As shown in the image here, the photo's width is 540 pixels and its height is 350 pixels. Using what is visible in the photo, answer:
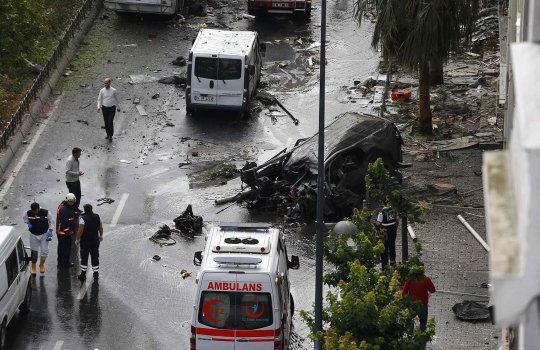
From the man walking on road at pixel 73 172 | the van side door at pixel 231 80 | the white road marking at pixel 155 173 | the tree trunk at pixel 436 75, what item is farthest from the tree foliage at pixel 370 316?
the tree trunk at pixel 436 75

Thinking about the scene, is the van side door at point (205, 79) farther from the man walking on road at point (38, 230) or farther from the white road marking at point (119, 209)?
the man walking on road at point (38, 230)

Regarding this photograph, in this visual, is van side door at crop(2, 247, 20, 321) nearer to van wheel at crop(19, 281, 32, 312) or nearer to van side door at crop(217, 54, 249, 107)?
van wheel at crop(19, 281, 32, 312)

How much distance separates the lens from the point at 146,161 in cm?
2250

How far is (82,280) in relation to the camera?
16.5 meters

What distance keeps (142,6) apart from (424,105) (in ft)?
40.1

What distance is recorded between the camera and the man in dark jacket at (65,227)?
645 inches

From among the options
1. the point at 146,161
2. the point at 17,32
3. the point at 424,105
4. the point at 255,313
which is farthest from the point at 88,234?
the point at 424,105

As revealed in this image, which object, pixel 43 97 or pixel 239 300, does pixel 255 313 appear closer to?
pixel 239 300

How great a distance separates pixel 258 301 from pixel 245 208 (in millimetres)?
7896

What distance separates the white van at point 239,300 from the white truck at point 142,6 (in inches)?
805

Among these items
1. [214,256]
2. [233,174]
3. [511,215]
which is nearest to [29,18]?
[233,174]

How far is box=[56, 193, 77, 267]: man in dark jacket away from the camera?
16.4 meters

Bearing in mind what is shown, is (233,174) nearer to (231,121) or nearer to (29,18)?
(231,121)

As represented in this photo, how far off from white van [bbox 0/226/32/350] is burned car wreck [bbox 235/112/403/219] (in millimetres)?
6022
